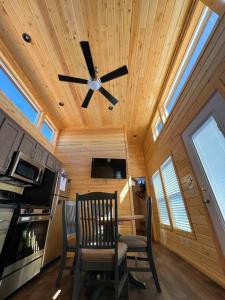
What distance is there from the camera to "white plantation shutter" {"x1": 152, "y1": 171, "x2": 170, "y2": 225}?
3.99 metres

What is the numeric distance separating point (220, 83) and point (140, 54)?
1886 mm

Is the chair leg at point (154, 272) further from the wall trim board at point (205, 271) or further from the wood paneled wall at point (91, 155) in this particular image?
the wood paneled wall at point (91, 155)

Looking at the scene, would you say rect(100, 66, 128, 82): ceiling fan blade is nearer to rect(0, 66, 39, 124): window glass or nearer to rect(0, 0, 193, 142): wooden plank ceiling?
rect(0, 0, 193, 142): wooden plank ceiling

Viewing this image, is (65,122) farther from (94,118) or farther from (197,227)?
(197,227)

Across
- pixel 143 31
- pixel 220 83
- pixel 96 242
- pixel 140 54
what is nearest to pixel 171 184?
pixel 220 83

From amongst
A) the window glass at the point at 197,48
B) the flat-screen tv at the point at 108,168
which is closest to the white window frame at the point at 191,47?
the window glass at the point at 197,48

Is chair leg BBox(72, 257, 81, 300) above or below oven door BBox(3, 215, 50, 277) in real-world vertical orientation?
below

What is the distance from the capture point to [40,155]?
323 cm

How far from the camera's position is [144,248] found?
1817mm

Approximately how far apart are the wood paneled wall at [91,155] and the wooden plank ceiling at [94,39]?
144 centimetres

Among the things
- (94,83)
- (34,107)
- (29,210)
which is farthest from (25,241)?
(34,107)

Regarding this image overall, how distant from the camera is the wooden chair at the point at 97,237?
127 centimetres

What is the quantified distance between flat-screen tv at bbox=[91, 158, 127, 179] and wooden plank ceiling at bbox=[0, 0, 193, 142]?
1.91 metres

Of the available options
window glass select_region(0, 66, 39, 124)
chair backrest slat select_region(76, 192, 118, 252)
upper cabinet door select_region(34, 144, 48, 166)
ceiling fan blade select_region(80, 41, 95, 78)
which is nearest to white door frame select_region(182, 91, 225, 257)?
chair backrest slat select_region(76, 192, 118, 252)
